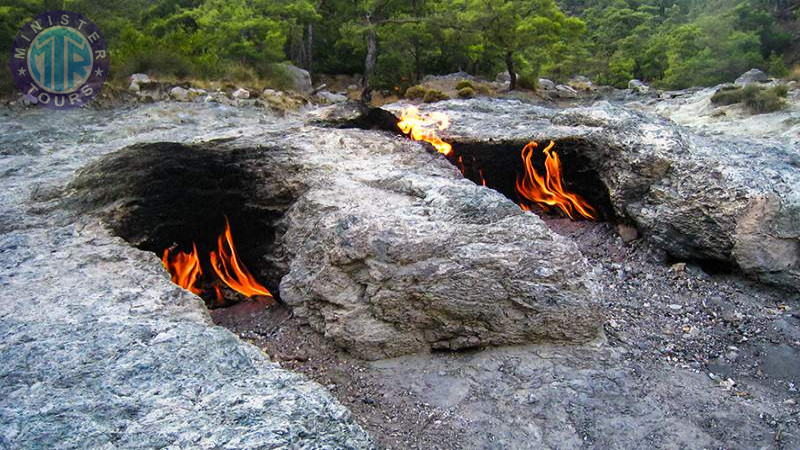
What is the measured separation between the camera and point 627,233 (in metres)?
8.34

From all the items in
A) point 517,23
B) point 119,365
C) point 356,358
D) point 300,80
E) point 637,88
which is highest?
point 517,23

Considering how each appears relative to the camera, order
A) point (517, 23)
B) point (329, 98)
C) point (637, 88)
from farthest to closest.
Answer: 1. point (637, 88)
2. point (517, 23)
3. point (329, 98)

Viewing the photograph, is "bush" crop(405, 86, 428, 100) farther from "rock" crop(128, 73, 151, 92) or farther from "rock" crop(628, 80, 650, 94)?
"rock" crop(628, 80, 650, 94)

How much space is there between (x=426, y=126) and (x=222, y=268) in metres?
4.48

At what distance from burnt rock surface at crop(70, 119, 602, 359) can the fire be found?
18.5 inches

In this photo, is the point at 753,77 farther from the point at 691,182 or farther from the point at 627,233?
the point at 691,182

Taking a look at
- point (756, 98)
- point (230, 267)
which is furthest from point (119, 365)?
point (756, 98)

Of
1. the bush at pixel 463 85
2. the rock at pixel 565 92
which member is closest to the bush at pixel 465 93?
the bush at pixel 463 85

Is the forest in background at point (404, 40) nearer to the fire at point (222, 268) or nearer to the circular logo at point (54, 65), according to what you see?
the circular logo at point (54, 65)

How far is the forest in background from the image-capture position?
60.0 ft

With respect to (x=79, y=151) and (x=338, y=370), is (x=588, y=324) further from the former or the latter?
(x=79, y=151)

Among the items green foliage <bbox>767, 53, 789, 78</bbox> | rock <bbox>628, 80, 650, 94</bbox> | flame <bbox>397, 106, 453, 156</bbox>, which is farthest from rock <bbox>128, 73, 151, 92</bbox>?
green foliage <bbox>767, 53, 789, 78</bbox>

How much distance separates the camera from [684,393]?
200 inches

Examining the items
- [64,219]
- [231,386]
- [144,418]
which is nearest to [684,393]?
[231,386]
